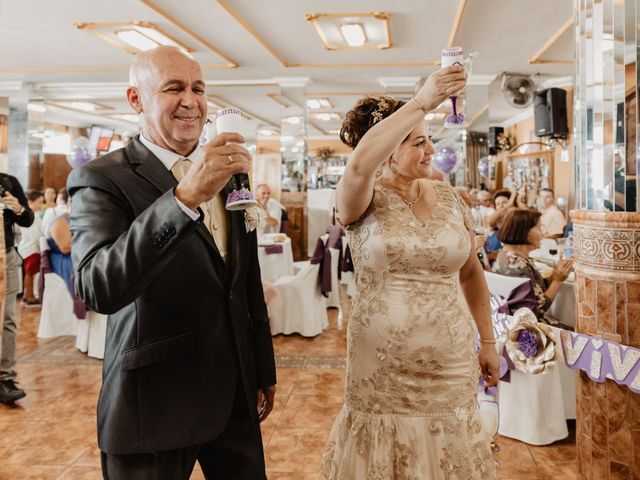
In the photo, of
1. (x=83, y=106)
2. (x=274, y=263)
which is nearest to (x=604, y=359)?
(x=274, y=263)

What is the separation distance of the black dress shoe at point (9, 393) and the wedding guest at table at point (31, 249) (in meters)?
3.78

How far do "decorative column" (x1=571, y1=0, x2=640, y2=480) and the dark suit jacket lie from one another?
60.9 inches

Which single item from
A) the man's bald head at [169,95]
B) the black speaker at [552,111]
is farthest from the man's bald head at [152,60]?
the black speaker at [552,111]

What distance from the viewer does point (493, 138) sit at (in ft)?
31.5

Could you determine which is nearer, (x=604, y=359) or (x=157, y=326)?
(x=157, y=326)

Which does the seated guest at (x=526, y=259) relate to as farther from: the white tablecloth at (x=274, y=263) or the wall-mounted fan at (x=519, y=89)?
the wall-mounted fan at (x=519, y=89)

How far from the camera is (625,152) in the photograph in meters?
2.04

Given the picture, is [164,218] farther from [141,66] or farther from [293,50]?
[293,50]

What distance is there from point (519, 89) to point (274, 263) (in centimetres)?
474

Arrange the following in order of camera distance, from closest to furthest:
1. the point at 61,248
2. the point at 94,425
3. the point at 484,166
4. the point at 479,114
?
the point at 94,425 < the point at 61,248 < the point at 479,114 < the point at 484,166

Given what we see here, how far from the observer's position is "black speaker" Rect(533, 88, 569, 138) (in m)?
7.49

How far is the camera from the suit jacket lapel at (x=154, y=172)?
45.9 inches

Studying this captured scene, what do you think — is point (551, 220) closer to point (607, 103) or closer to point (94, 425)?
point (607, 103)

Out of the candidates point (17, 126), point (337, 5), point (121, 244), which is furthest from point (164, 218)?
point (17, 126)
